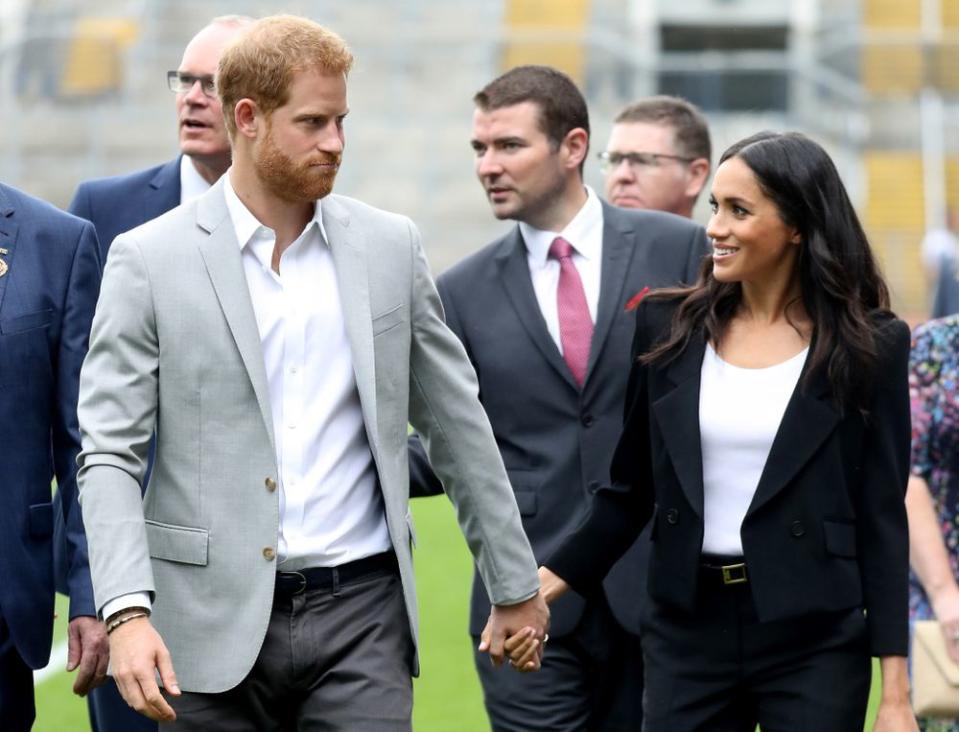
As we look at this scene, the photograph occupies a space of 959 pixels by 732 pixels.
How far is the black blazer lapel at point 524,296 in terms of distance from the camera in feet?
18.1

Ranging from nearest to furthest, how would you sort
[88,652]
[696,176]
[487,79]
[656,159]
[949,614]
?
[88,652] < [949,614] < [656,159] < [696,176] < [487,79]

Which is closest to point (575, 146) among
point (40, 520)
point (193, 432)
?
point (40, 520)

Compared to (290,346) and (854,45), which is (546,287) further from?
(854,45)

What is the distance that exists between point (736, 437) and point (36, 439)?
1662 millimetres

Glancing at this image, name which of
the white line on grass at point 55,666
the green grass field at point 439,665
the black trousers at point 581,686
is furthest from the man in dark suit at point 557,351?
the white line on grass at point 55,666

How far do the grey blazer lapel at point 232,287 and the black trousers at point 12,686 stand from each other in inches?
38.9

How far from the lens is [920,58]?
3055cm

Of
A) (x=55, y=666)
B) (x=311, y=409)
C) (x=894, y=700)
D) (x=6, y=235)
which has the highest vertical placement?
(x=6, y=235)

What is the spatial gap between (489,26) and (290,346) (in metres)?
28.3

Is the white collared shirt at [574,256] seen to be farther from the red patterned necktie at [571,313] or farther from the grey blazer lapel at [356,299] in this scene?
the grey blazer lapel at [356,299]

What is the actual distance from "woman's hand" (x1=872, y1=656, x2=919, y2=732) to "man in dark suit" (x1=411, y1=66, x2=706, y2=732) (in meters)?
1.18

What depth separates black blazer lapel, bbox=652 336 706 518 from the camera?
4379 mm

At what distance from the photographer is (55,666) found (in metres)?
10.1

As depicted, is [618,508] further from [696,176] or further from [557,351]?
[696,176]
